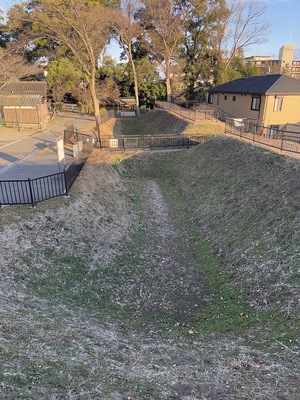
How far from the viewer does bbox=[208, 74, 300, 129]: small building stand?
2446 centimetres

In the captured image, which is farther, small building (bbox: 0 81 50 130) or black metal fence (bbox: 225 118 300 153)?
small building (bbox: 0 81 50 130)

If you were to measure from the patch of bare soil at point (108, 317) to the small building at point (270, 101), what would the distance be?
18048 mm

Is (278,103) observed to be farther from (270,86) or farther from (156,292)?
(156,292)

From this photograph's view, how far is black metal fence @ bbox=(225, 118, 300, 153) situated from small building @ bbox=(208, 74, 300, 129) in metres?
2.38

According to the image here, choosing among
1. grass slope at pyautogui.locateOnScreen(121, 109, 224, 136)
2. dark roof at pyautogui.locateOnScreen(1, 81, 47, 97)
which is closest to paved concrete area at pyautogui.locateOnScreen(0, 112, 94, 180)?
dark roof at pyautogui.locateOnScreen(1, 81, 47, 97)

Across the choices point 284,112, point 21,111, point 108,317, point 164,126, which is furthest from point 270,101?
point 108,317

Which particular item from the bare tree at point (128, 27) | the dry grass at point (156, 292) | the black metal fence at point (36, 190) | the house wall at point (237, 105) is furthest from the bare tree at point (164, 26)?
the black metal fence at point (36, 190)

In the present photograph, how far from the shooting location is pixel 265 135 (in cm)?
2086

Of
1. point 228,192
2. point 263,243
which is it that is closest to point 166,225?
point 228,192

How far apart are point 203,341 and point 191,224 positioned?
21.5 ft

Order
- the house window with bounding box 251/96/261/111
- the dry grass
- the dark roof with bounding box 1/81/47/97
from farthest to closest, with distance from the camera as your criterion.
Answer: the dark roof with bounding box 1/81/47/97 < the house window with bounding box 251/96/261/111 < the dry grass

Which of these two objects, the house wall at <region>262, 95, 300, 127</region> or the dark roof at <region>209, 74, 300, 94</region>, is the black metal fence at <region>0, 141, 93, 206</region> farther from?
the dark roof at <region>209, 74, 300, 94</region>

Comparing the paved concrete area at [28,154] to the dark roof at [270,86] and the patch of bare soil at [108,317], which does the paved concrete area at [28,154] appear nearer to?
the patch of bare soil at [108,317]

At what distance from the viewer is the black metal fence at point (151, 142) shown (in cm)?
2008
